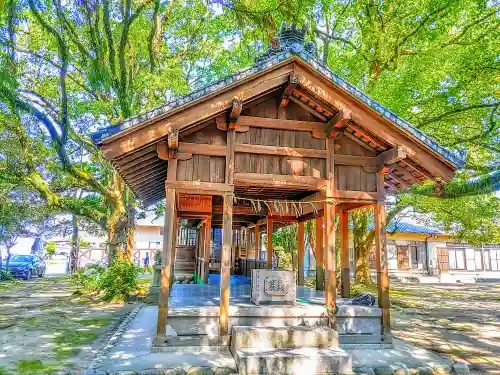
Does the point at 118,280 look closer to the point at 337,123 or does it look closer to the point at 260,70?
the point at 260,70

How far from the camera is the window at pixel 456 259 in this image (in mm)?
32438

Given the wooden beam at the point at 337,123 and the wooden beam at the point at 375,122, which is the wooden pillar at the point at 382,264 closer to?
the wooden beam at the point at 375,122

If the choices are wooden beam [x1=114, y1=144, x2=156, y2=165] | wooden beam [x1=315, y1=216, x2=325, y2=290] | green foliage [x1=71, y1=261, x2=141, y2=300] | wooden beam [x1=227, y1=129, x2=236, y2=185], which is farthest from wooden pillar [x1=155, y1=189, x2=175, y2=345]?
green foliage [x1=71, y1=261, x2=141, y2=300]

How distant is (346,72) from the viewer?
1639 cm

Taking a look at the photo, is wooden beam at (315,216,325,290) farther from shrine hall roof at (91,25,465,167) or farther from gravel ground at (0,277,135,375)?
gravel ground at (0,277,135,375)

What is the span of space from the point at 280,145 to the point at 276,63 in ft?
5.49

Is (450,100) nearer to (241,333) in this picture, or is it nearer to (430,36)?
(430,36)

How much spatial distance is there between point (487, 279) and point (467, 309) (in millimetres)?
21738

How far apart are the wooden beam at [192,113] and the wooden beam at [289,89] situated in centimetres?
14

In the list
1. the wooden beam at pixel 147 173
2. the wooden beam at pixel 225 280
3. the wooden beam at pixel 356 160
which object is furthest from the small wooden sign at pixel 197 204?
the wooden beam at pixel 356 160

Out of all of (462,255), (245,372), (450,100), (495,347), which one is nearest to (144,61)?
(450,100)

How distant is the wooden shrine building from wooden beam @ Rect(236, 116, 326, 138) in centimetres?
2

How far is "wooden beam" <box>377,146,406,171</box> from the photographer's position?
7145 mm

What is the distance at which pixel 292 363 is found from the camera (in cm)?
575
